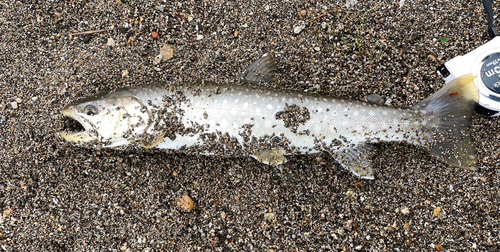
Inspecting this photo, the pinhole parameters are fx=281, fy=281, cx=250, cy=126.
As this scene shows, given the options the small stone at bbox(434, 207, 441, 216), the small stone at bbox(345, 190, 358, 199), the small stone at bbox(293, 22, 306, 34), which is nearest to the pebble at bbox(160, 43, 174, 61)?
the small stone at bbox(293, 22, 306, 34)

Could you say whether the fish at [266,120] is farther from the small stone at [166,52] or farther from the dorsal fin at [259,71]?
the small stone at [166,52]

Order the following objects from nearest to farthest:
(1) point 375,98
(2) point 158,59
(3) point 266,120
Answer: (3) point 266,120, (1) point 375,98, (2) point 158,59

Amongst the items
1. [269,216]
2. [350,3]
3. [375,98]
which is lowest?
[269,216]

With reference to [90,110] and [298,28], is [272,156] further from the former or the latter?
[90,110]

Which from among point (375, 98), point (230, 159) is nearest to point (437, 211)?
point (375, 98)

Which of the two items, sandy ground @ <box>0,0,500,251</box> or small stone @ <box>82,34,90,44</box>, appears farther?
small stone @ <box>82,34,90,44</box>

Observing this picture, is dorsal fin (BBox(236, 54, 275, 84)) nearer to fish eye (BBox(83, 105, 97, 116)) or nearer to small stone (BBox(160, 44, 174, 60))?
small stone (BBox(160, 44, 174, 60))
